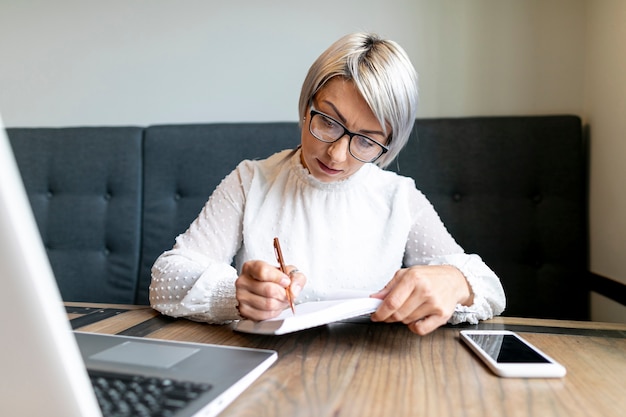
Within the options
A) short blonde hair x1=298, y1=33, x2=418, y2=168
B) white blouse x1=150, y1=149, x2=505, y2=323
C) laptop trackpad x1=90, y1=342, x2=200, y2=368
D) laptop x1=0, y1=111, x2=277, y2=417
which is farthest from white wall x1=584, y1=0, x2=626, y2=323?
laptop x1=0, y1=111, x2=277, y2=417

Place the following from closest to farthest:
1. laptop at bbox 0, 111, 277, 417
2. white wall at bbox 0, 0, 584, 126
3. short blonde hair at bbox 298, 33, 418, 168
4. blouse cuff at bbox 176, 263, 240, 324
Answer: laptop at bbox 0, 111, 277, 417 < blouse cuff at bbox 176, 263, 240, 324 < short blonde hair at bbox 298, 33, 418, 168 < white wall at bbox 0, 0, 584, 126

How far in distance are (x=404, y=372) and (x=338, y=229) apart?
0.59 metres

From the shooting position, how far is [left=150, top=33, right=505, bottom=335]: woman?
2.59 feet

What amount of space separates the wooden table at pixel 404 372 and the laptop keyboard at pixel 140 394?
5 centimetres

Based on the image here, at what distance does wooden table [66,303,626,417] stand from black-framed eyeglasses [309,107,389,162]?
37cm

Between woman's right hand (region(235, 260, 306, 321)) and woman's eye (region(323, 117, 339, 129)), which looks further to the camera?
woman's eye (region(323, 117, 339, 129))

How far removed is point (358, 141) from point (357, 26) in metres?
0.80

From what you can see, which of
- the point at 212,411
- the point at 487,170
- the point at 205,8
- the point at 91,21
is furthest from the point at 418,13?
the point at 212,411

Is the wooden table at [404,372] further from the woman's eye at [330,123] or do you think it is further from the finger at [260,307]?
the woman's eye at [330,123]

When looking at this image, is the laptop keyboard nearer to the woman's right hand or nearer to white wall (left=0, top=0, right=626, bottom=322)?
the woman's right hand

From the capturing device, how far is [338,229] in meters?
1.19

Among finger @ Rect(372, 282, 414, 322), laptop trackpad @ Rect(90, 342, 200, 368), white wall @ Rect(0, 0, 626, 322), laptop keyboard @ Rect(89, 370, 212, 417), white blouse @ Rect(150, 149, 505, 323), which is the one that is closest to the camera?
laptop keyboard @ Rect(89, 370, 212, 417)

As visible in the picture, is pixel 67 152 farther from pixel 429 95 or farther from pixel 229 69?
pixel 429 95

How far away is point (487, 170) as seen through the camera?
4.79 ft
